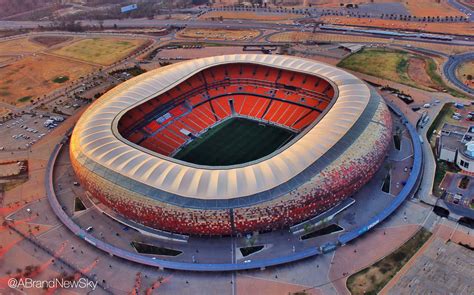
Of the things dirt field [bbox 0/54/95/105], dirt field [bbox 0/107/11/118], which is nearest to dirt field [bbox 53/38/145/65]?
dirt field [bbox 0/54/95/105]

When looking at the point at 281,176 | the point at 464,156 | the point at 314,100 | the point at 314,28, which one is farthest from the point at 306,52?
the point at 281,176

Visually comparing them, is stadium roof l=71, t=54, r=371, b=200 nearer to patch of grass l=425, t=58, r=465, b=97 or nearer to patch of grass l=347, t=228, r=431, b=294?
patch of grass l=347, t=228, r=431, b=294

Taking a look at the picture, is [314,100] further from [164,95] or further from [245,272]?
[245,272]

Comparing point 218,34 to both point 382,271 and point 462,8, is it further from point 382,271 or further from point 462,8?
point 382,271

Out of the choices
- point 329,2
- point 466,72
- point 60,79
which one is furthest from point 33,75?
point 329,2

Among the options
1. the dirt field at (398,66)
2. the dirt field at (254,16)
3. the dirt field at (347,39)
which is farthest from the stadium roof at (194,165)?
the dirt field at (254,16)

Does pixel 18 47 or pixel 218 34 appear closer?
pixel 18 47

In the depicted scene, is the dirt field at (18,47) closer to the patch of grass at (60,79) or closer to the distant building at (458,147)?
the patch of grass at (60,79)
